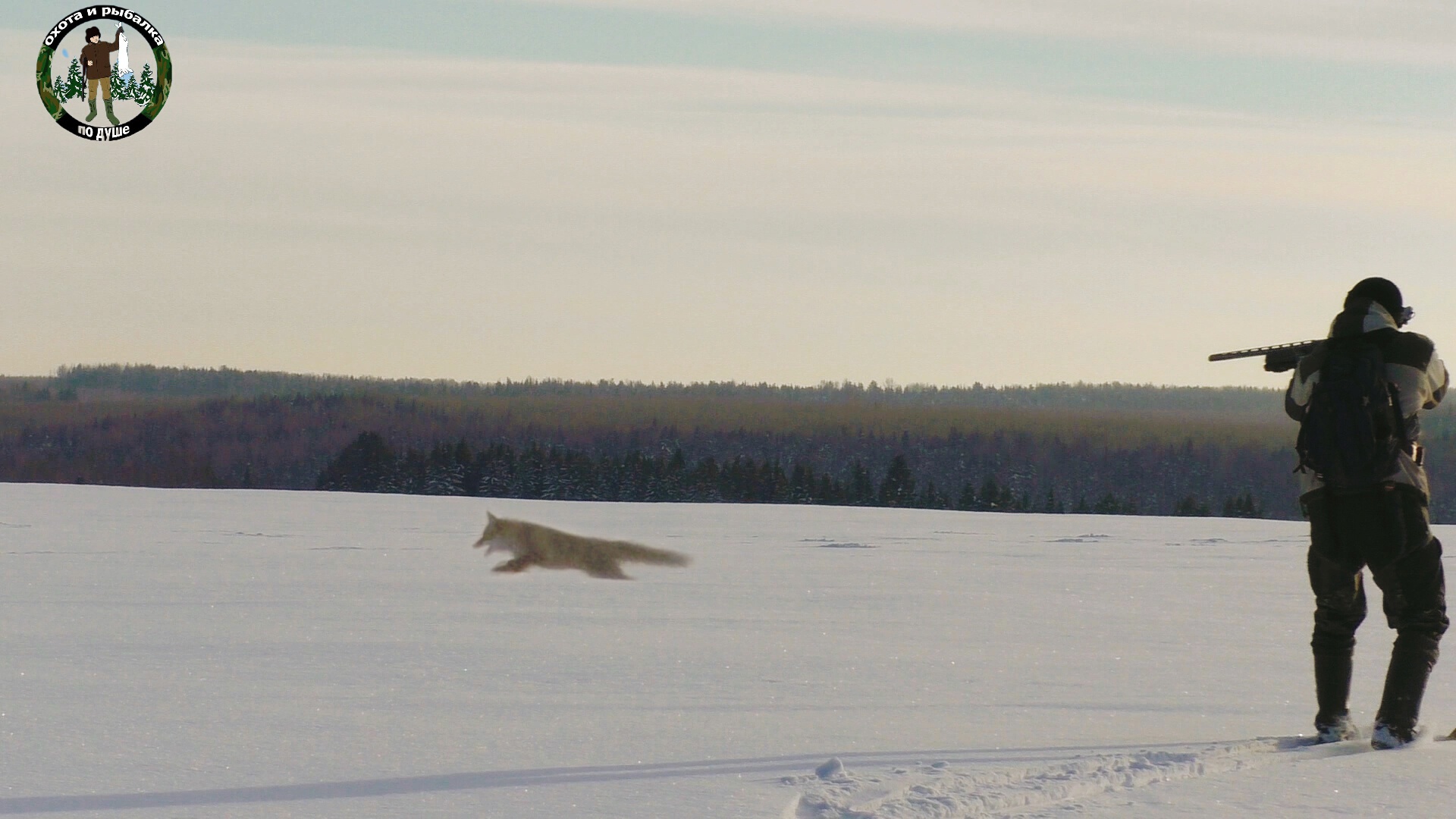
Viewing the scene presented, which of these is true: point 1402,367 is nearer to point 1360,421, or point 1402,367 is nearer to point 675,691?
point 1360,421

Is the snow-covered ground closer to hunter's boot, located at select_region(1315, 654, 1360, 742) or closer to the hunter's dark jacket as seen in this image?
hunter's boot, located at select_region(1315, 654, 1360, 742)

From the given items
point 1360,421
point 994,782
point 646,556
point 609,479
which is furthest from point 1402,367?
point 609,479

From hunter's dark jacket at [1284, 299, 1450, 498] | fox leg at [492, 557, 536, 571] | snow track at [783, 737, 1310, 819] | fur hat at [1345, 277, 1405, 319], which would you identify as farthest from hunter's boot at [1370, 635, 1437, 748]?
fox leg at [492, 557, 536, 571]

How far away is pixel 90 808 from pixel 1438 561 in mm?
4556

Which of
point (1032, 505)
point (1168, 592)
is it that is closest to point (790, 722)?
point (1168, 592)

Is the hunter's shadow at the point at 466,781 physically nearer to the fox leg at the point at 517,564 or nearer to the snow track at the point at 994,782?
the snow track at the point at 994,782

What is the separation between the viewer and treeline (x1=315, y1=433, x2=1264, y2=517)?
70.8 metres

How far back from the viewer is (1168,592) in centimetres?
1012

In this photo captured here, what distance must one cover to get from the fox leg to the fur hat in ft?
25.7

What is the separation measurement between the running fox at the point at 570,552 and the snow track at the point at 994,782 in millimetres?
7403

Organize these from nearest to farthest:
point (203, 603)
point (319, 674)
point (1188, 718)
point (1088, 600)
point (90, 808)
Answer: point (90, 808)
point (1188, 718)
point (319, 674)
point (203, 603)
point (1088, 600)

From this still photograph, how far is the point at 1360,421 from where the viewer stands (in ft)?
16.1

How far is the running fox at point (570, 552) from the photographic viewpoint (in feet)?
38.7

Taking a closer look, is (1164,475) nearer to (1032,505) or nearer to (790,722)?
(1032,505)
